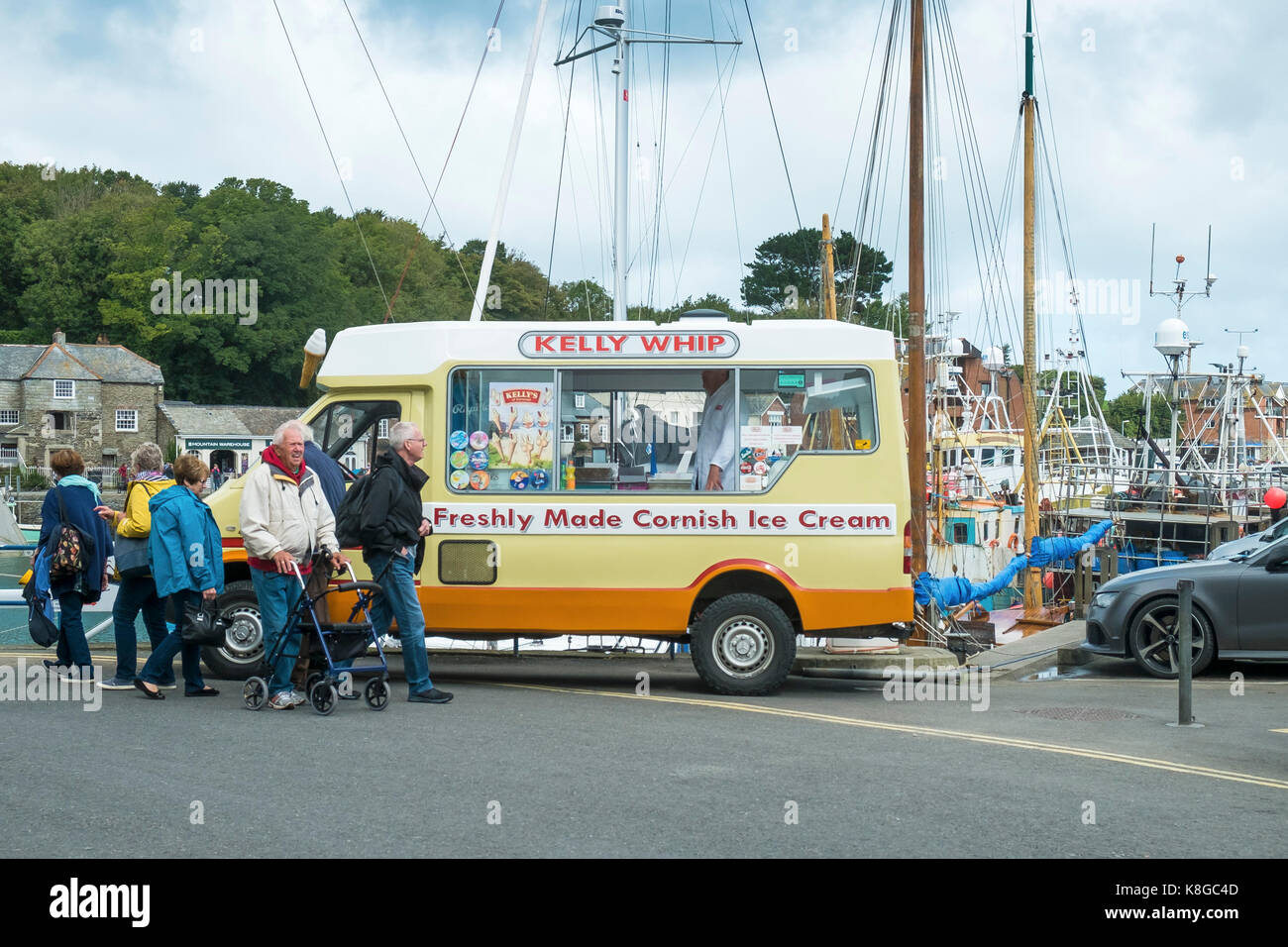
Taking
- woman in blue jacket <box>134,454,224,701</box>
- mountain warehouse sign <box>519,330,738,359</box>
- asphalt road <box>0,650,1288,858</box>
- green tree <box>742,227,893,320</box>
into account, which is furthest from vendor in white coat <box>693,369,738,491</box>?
green tree <box>742,227,893,320</box>

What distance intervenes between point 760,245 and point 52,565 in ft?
294

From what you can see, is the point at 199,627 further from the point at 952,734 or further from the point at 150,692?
the point at 952,734

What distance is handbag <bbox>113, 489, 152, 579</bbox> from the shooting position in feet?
34.8

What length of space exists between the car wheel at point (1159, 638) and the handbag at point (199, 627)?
848 cm

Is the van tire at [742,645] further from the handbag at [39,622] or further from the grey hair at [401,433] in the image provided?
the handbag at [39,622]

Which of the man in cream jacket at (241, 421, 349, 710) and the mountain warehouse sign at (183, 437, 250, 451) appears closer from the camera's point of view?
the man in cream jacket at (241, 421, 349, 710)

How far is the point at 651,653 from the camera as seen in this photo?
14.8 metres

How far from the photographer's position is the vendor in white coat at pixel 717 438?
11492 millimetres

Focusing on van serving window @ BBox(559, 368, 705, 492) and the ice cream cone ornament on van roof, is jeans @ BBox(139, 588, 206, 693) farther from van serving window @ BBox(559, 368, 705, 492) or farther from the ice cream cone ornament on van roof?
van serving window @ BBox(559, 368, 705, 492)

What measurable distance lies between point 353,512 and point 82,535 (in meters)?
2.51

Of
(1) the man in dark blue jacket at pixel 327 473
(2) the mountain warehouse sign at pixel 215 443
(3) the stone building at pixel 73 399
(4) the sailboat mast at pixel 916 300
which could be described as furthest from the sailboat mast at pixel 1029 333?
(3) the stone building at pixel 73 399

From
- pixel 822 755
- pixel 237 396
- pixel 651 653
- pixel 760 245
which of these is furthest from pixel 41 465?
pixel 822 755

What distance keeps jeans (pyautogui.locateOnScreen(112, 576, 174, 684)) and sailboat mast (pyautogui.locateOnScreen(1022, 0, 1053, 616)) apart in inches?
765
